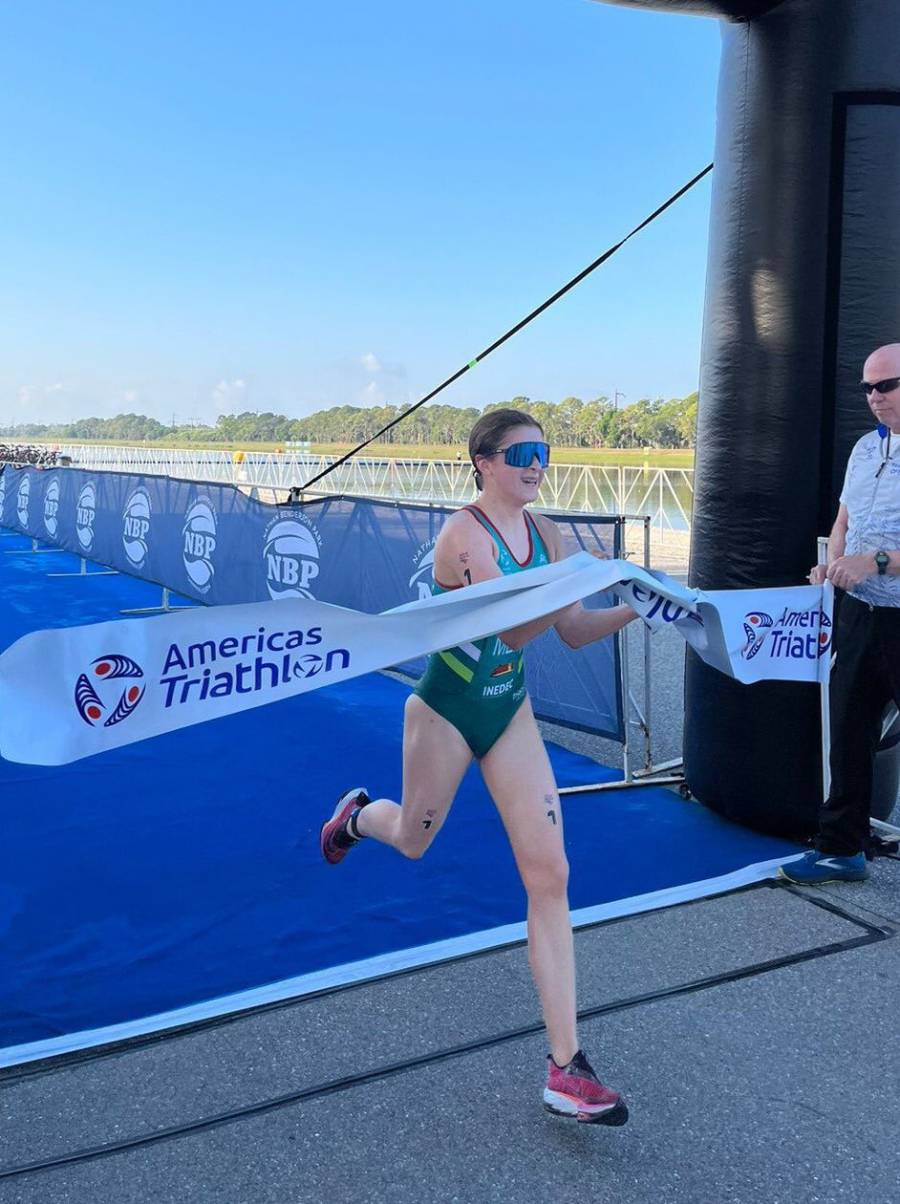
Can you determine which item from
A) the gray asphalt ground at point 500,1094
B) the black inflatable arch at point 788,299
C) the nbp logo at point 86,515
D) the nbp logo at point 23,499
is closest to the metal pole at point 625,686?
the black inflatable arch at point 788,299

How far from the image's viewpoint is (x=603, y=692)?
21.6ft

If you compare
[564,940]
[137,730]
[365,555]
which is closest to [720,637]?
[564,940]

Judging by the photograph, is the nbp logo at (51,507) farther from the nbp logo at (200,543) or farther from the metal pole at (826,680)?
the metal pole at (826,680)

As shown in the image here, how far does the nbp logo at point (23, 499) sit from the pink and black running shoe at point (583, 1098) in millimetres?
21970

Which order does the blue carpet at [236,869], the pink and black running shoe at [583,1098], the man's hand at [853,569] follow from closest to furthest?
the pink and black running shoe at [583,1098] → the blue carpet at [236,869] → the man's hand at [853,569]

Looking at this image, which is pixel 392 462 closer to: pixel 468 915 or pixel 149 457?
pixel 468 915

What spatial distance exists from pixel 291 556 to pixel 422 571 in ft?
9.12

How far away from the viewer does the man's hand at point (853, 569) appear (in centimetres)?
421

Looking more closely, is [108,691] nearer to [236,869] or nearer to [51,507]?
[236,869]

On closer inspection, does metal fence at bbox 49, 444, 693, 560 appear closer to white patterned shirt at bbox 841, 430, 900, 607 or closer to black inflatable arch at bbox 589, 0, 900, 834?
black inflatable arch at bbox 589, 0, 900, 834

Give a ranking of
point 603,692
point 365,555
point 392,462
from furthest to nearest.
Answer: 1. point 392,462
2. point 365,555
3. point 603,692

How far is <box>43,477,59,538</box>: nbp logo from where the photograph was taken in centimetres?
2031

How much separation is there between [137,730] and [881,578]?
3084 mm

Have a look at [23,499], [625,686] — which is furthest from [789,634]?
[23,499]
